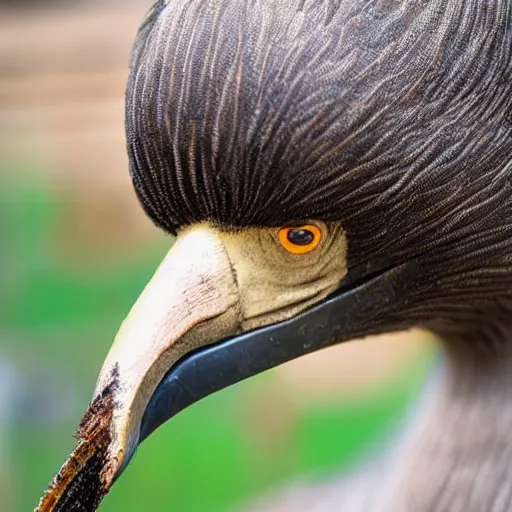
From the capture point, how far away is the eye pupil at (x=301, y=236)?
3.36 ft

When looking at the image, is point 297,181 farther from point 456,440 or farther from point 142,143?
point 456,440

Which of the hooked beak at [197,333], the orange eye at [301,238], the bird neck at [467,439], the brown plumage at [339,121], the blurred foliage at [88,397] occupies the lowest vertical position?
the bird neck at [467,439]

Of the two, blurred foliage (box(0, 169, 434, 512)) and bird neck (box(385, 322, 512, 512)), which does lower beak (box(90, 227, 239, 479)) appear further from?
blurred foliage (box(0, 169, 434, 512))

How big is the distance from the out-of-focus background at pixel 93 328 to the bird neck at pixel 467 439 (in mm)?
865

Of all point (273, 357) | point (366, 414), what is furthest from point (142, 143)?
point (366, 414)

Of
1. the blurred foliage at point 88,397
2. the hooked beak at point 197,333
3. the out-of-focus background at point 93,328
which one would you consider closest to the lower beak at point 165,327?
the hooked beak at point 197,333

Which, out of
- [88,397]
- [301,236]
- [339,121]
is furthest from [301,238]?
[88,397]

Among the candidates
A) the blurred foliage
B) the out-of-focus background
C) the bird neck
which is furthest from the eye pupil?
the blurred foliage

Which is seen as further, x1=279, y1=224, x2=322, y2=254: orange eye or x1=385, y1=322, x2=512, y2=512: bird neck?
x1=385, y1=322, x2=512, y2=512: bird neck

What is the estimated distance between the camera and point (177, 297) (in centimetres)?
100

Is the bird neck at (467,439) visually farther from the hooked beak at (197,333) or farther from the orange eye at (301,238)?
the orange eye at (301,238)

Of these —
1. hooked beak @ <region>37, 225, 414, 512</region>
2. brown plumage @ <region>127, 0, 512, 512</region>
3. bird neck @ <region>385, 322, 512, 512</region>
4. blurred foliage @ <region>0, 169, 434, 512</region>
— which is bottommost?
bird neck @ <region>385, 322, 512, 512</region>

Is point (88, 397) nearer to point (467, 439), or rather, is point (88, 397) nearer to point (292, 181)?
point (467, 439)

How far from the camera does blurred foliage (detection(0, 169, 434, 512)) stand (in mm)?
2656
